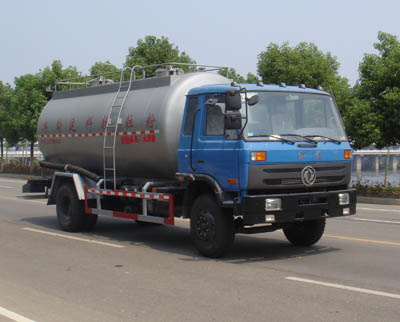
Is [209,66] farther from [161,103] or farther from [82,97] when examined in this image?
[82,97]

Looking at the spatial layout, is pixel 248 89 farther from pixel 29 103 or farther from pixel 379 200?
pixel 29 103

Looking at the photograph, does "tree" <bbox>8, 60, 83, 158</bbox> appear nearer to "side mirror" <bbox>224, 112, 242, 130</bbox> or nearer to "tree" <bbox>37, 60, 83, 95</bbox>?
"tree" <bbox>37, 60, 83, 95</bbox>

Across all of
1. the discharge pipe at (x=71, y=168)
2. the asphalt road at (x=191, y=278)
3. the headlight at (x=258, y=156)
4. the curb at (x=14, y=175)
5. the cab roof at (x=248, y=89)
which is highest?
the cab roof at (x=248, y=89)

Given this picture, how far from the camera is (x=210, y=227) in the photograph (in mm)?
9141

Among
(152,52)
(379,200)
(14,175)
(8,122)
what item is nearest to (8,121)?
(8,122)

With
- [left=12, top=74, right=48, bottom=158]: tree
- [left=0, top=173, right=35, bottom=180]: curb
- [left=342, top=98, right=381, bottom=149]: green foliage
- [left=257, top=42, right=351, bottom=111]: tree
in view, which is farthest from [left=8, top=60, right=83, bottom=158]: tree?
[left=342, top=98, right=381, bottom=149]: green foliage

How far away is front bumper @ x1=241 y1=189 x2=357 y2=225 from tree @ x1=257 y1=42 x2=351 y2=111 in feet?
64.7

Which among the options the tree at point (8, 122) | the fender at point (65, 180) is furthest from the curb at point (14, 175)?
the fender at point (65, 180)

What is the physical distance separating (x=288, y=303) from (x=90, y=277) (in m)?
2.96

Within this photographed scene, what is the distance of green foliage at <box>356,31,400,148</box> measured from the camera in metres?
22.6

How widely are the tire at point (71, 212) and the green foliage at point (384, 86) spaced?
46.3ft

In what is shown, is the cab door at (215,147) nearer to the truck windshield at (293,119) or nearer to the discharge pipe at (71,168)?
the truck windshield at (293,119)

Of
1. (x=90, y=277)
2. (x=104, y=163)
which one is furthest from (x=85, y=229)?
(x=90, y=277)

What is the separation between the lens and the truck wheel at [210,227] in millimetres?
8945
